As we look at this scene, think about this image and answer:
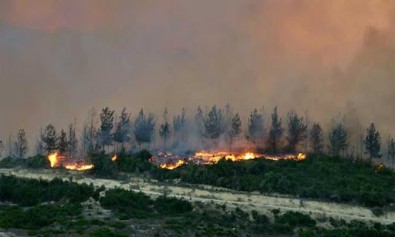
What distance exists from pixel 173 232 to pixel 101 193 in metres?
20.8

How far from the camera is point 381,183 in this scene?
369 ft

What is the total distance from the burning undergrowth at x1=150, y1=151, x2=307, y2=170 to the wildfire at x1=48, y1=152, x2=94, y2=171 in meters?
12.7

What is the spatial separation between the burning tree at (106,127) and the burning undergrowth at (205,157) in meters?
11.9

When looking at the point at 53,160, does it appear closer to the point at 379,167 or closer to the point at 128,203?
the point at 128,203

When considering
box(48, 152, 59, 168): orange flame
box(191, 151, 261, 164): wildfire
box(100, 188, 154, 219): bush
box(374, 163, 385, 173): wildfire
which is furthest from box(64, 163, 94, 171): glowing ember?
box(374, 163, 385, 173): wildfire

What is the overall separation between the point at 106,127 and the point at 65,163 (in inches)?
620

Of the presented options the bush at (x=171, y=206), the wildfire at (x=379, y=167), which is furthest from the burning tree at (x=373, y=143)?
the bush at (x=171, y=206)

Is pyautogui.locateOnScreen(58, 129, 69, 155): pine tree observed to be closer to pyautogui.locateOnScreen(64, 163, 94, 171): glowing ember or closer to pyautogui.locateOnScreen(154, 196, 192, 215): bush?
pyautogui.locateOnScreen(64, 163, 94, 171): glowing ember

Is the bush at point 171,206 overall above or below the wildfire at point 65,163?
below

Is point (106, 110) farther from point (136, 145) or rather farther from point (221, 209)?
point (221, 209)

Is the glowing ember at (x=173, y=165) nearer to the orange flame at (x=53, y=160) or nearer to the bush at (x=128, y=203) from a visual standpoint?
the orange flame at (x=53, y=160)

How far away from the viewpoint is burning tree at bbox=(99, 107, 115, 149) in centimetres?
13755

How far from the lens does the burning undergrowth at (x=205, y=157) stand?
123 m

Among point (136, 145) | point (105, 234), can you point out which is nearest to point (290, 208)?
point (105, 234)
